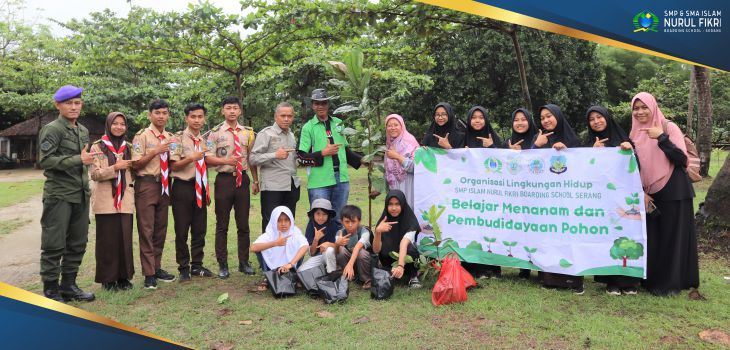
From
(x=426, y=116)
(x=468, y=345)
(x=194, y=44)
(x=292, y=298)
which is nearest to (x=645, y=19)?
(x=468, y=345)

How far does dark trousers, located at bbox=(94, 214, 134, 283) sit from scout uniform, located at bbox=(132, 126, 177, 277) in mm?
135

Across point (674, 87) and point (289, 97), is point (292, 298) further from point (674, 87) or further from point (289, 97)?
point (674, 87)

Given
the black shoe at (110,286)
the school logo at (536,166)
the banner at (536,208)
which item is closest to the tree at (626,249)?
the banner at (536,208)

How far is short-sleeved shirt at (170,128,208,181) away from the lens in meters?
5.27

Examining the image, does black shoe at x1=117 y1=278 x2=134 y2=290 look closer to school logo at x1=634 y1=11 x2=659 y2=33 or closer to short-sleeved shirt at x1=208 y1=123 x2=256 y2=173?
short-sleeved shirt at x1=208 y1=123 x2=256 y2=173

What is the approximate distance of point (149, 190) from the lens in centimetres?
516

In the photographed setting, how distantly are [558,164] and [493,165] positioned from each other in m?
0.61

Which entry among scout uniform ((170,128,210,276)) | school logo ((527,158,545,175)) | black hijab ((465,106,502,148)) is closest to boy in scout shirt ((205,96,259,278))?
scout uniform ((170,128,210,276))

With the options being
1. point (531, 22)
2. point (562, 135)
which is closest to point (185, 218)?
point (562, 135)

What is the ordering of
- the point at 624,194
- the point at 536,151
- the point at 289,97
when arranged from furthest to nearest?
the point at 289,97
the point at 536,151
the point at 624,194

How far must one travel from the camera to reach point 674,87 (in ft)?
66.8

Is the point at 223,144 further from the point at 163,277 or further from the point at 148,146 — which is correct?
the point at 163,277

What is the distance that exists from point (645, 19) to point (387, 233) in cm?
352

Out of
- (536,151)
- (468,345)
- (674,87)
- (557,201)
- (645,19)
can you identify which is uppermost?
(674,87)
